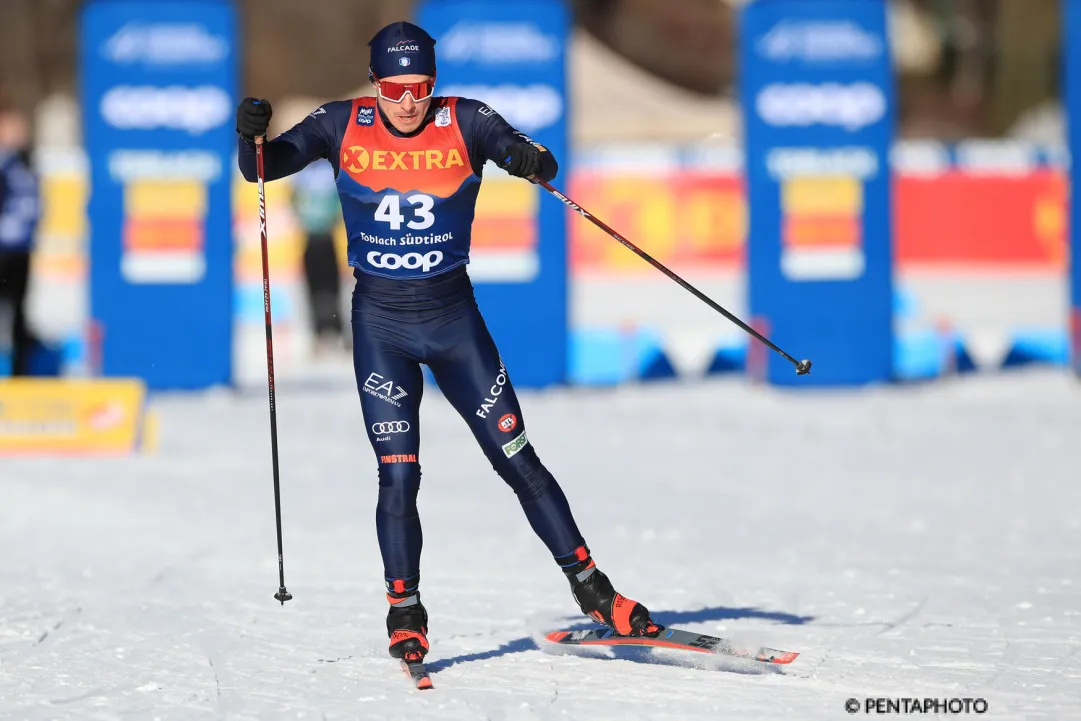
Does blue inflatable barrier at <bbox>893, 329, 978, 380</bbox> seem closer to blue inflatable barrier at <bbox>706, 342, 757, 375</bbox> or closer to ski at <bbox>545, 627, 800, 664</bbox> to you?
blue inflatable barrier at <bbox>706, 342, 757, 375</bbox>

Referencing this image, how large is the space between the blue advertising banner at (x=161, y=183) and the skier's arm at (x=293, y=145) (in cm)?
729

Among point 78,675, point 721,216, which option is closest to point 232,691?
point 78,675

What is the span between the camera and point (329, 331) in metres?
15.5

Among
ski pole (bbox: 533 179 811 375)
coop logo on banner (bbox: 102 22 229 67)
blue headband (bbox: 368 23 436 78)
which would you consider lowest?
ski pole (bbox: 533 179 811 375)

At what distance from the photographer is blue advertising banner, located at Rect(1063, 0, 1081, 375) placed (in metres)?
12.7

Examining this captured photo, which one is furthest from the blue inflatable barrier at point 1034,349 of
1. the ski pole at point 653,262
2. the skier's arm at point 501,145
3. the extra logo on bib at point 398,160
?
the extra logo on bib at point 398,160

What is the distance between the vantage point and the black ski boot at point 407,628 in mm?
5215

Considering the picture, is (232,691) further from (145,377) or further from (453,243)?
(145,377)

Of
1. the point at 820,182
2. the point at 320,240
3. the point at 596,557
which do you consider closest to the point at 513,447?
the point at 596,557

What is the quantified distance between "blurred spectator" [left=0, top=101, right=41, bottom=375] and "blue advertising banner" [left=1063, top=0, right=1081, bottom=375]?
7.23 metres

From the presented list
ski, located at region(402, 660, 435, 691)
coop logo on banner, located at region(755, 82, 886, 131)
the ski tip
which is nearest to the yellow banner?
coop logo on banner, located at region(755, 82, 886, 131)

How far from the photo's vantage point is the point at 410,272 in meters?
5.29

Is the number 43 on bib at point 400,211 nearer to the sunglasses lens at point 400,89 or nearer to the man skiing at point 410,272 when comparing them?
the man skiing at point 410,272

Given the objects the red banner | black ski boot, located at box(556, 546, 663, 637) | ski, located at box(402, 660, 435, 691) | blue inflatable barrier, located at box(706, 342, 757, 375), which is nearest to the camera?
ski, located at box(402, 660, 435, 691)
